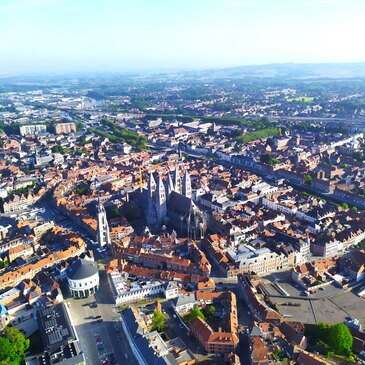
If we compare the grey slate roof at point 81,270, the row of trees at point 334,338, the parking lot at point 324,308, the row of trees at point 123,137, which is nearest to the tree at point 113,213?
the grey slate roof at point 81,270

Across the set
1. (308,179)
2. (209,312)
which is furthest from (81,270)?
(308,179)

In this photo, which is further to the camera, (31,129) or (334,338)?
(31,129)

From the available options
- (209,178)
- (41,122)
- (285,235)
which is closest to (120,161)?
(209,178)

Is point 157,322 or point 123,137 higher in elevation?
point 157,322

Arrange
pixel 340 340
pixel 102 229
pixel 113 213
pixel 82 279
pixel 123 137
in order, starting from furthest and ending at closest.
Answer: pixel 123 137
pixel 113 213
pixel 102 229
pixel 82 279
pixel 340 340

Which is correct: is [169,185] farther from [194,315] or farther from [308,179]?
[308,179]

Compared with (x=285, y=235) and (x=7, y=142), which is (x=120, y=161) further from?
(x=285, y=235)
